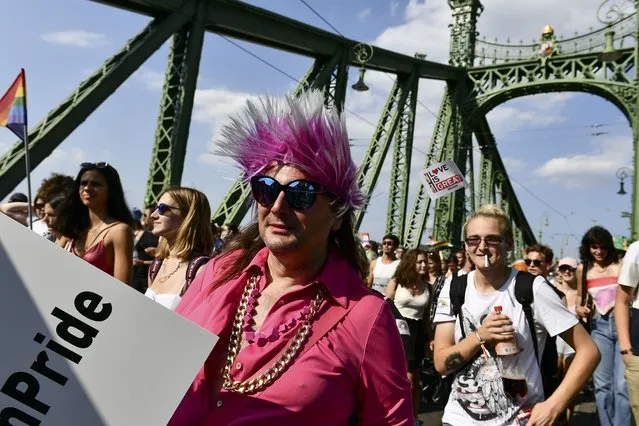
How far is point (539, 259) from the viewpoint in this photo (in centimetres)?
639

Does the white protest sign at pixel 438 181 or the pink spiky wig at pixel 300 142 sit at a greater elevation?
the white protest sign at pixel 438 181

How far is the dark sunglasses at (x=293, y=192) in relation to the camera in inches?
63.3

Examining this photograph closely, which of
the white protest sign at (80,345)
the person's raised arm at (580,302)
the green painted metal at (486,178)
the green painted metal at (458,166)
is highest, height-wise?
the green painted metal at (486,178)

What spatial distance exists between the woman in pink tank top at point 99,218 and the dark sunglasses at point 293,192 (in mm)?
1771

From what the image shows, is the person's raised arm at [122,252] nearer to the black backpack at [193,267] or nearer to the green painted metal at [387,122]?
the black backpack at [193,267]

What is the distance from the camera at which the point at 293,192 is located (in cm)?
161

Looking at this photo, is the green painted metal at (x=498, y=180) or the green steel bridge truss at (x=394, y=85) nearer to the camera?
the green steel bridge truss at (x=394, y=85)

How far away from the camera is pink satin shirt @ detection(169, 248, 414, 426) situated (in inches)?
55.8

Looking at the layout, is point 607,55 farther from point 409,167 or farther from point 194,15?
point 194,15

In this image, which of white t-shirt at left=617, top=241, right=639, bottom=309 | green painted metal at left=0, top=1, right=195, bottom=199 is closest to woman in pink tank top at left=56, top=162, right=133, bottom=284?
white t-shirt at left=617, top=241, right=639, bottom=309

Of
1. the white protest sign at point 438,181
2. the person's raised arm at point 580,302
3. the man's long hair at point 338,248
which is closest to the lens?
the man's long hair at point 338,248

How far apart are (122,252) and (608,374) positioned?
377 cm

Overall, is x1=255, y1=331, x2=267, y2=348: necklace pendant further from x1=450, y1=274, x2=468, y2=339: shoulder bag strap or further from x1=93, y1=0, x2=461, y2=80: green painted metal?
x1=93, y1=0, x2=461, y2=80: green painted metal

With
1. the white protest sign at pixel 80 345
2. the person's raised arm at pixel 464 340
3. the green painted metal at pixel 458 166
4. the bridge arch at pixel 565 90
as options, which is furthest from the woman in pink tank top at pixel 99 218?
the bridge arch at pixel 565 90
